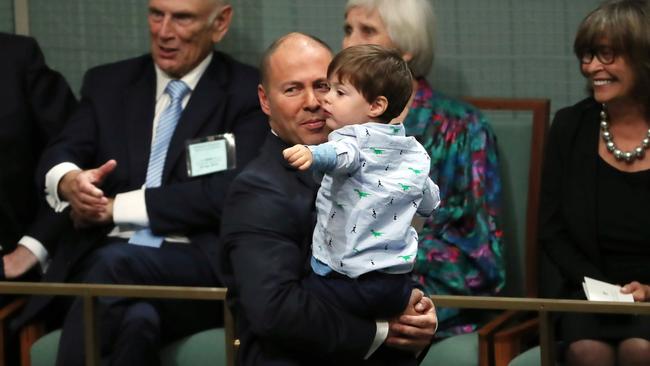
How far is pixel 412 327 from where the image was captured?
3.01 metres

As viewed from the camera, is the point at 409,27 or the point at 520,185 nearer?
the point at 409,27

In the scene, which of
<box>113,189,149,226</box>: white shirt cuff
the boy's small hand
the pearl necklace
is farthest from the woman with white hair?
the boy's small hand

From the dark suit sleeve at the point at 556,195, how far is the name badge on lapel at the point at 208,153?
107 cm

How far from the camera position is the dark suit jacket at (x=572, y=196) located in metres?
4.29

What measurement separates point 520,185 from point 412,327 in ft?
6.14

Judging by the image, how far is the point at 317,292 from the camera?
2.96 m

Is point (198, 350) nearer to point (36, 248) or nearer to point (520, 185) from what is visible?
point (36, 248)

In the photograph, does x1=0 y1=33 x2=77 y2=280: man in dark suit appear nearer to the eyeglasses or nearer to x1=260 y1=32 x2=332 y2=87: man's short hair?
x1=260 y1=32 x2=332 y2=87: man's short hair

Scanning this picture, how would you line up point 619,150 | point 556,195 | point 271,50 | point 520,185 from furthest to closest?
point 520,185
point 556,195
point 619,150
point 271,50

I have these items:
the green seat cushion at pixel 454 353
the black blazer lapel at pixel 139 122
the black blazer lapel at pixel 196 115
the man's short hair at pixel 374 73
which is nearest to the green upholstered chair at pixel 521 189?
the green seat cushion at pixel 454 353

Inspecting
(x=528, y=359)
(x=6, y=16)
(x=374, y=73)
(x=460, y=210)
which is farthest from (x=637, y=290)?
(x=6, y=16)

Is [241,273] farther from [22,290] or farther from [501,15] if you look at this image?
[501,15]

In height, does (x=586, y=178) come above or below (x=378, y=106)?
below

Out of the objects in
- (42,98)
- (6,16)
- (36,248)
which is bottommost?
(36,248)
